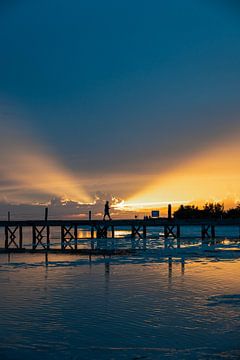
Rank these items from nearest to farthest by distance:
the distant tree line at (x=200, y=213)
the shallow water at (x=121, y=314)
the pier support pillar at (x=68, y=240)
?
the shallow water at (x=121, y=314), the pier support pillar at (x=68, y=240), the distant tree line at (x=200, y=213)

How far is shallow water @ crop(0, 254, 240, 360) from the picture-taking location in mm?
10344

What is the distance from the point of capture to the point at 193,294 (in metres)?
17.0

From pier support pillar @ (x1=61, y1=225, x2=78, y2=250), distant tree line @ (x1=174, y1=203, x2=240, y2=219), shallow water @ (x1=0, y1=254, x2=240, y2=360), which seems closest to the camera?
shallow water @ (x1=0, y1=254, x2=240, y2=360)

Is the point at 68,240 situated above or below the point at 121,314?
below

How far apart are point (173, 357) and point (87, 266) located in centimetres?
1728

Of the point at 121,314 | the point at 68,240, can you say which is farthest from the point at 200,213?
the point at 121,314

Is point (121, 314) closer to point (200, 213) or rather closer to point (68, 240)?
point (68, 240)

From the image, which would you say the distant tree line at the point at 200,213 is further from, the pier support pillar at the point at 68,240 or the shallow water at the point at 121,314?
the shallow water at the point at 121,314

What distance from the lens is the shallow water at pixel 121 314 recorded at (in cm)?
1034

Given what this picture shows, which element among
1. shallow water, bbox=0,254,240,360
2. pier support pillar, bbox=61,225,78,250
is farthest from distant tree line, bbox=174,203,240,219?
shallow water, bbox=0,254,240,360

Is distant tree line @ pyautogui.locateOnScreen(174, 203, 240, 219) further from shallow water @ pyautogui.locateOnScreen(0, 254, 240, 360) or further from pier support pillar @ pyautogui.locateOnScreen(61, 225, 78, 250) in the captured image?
shallow water @ pyautogui.locateOnScreen(0, 254, 240, 360)

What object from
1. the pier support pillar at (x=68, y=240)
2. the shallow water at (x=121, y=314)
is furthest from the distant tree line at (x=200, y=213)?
the shallow water at (x=121, y=314)

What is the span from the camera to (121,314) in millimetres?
13852

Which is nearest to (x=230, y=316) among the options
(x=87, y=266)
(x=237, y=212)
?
(x=87, y=266)
